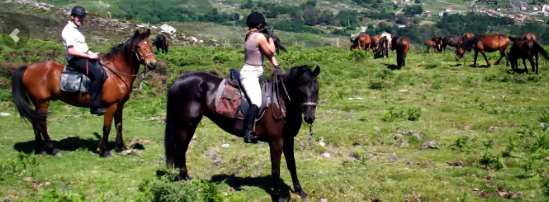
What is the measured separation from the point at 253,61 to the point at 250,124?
101 cm

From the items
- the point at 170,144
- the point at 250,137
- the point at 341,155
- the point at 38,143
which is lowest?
the point at 341,155

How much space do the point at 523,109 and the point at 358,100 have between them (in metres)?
5.36

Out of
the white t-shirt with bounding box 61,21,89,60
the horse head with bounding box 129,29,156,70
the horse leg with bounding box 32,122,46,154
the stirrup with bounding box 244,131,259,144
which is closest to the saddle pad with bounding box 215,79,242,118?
the stirrup with bounding box 244,131,259,144

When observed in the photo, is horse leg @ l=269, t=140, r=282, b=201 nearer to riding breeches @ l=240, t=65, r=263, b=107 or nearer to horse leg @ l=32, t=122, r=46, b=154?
riding breeches @ l=240, t=65, r=263, b=107

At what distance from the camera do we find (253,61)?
7031 mm

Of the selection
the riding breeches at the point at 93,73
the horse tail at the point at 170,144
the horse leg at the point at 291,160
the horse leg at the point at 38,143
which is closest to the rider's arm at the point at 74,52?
the riding breeches at the point at 93,73

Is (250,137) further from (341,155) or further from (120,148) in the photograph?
(120,148)

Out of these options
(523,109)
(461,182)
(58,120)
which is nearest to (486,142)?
(461,182)

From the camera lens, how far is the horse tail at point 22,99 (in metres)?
8.73

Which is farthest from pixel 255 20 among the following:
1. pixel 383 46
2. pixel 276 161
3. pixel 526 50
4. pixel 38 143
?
pixel 383 46

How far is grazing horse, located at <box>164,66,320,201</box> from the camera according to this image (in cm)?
679

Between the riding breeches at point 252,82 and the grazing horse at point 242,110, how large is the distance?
5.4 inches

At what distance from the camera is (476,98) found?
15836 millimetres

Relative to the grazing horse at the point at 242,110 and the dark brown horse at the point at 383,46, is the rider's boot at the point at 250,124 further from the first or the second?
the dark brown horse at the point at 383,46
